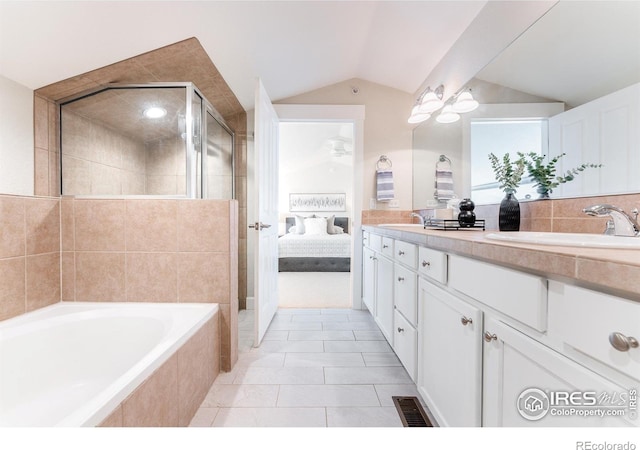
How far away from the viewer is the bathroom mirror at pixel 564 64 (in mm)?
1029

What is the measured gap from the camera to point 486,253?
84 centimetres

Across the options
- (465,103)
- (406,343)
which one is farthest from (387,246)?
(465,103)

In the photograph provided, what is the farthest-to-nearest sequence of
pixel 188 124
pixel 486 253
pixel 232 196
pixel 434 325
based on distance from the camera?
pixel 232 196
pixel 188 124
pixel 434 325
pixel 486 253

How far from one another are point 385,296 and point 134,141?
2.22 m

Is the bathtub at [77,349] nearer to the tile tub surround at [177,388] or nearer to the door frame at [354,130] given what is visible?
the tile tub surround at [177,388]

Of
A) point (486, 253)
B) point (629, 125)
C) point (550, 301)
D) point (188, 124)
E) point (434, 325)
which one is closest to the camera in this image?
point (550, 301)

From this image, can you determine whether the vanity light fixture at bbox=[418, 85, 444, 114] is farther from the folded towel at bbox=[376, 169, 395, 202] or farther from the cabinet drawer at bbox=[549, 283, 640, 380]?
the cabinet drawer at bbox=[549, 283, 640, 380]

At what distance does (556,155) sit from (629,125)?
11.3 inches

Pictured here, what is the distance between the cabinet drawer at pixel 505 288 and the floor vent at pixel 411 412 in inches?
29.2

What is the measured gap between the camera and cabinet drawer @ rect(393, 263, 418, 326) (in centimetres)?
143
